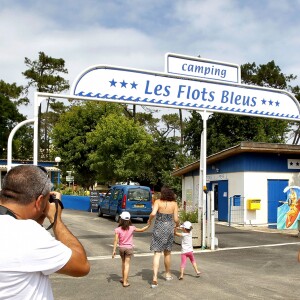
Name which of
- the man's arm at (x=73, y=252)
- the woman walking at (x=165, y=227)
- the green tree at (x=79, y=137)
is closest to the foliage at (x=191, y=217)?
the woman walking at (x=165, y=227)

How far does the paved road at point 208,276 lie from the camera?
23.5ft

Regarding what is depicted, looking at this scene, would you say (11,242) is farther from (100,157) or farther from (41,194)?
(100,157)

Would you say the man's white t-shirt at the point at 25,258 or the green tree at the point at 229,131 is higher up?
the green tree at the point at 229,131

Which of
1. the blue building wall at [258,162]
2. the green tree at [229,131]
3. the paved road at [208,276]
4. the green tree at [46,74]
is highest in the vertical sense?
the green tree at [46,74]

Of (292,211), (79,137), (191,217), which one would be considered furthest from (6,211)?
(79,137)

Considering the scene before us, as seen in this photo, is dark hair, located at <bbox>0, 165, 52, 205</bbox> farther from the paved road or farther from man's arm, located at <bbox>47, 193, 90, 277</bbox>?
the paved road

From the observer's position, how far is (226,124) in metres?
36.7

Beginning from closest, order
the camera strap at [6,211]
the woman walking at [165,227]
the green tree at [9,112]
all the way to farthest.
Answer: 1. the camera strap at [6,211]
2. the woman walking at [165,227]
3. the green tree at [9,112]

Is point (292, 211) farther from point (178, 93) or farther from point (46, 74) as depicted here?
point (46, 74)

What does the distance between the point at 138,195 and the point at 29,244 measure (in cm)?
1897

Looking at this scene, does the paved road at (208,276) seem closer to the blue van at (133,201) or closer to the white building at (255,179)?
the blue van at (133,201)

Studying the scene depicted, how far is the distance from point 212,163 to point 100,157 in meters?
14.7

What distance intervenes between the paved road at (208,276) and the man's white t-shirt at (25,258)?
514cm

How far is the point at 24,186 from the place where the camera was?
213 centimetres
